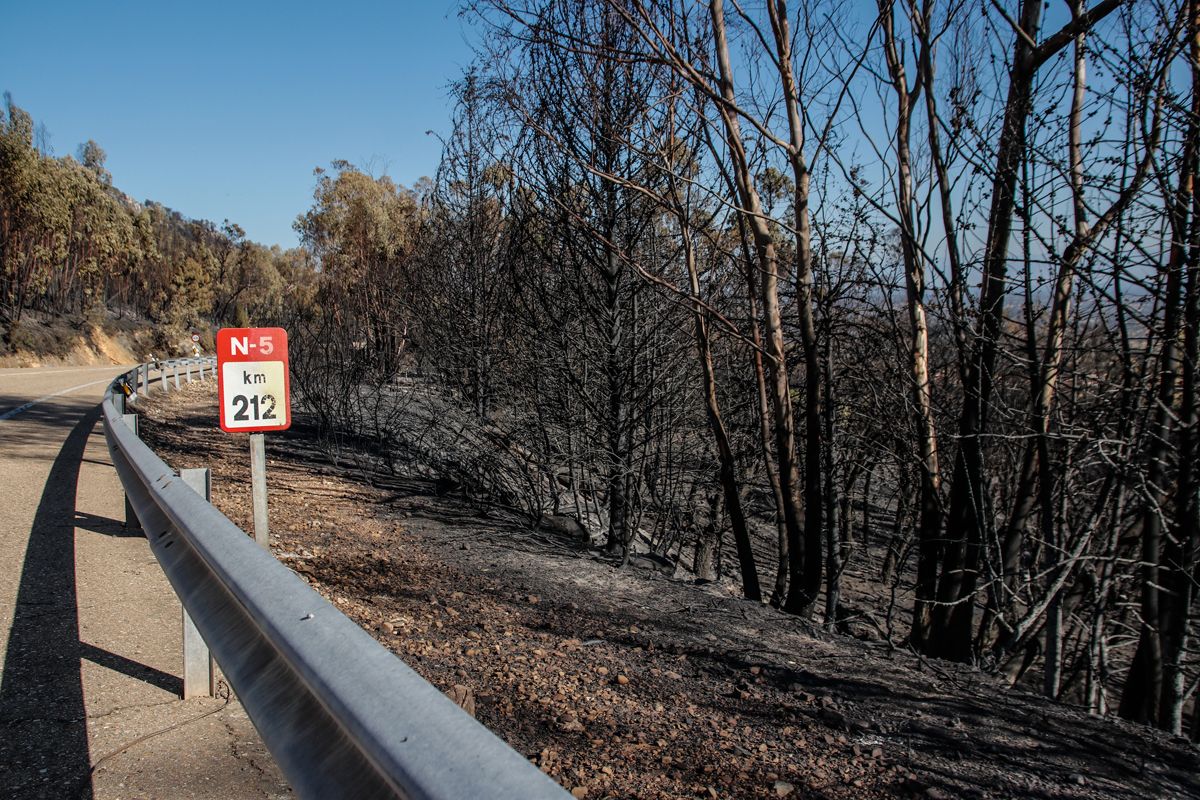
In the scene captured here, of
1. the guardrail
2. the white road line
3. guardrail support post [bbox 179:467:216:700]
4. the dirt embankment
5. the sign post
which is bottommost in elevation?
guardrail support post [bbox 179:467:216:700]

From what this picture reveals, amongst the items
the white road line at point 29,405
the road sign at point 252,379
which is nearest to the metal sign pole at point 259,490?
the road sign at point 252,379

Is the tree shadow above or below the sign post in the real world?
below

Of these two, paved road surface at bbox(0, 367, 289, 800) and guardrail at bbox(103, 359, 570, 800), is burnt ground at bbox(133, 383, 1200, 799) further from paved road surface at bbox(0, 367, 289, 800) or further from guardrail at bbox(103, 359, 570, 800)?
guardrail at bbox(103, 359, 570, 800)

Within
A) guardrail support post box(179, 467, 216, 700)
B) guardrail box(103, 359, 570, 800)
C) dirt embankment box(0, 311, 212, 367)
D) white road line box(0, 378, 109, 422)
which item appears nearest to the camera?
guardrail box(103, 359, 570, 800)

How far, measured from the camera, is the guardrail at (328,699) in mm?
1088

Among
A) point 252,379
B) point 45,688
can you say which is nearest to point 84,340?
point 252,379

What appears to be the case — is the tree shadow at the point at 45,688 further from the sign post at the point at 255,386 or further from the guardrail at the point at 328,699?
the sign post at the point at 255,386

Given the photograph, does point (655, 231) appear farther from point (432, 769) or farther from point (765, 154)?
point (432, 769)

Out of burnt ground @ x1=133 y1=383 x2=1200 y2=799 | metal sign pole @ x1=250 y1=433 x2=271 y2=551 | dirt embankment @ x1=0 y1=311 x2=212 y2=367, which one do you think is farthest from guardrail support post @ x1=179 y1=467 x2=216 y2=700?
dirt embankment @ x1=0 y1=311 x2=212 y2=367

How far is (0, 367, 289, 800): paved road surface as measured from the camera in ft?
8.74

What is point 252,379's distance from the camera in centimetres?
514

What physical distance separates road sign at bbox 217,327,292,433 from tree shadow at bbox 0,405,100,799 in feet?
4.38

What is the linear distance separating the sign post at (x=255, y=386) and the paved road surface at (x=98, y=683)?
0.98 metres

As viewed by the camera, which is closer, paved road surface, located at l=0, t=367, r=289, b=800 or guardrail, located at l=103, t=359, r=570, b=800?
guardrail, located at l=103, t=359, r=570, b=800
